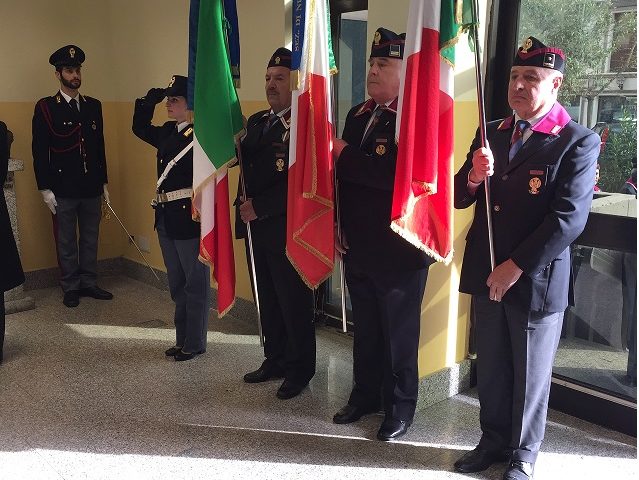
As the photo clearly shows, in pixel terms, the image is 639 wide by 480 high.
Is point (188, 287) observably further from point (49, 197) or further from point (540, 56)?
point (540, 56)

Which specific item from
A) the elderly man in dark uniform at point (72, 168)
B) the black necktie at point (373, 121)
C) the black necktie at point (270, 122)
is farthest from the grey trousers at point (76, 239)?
the black necktie at point (373, 121)

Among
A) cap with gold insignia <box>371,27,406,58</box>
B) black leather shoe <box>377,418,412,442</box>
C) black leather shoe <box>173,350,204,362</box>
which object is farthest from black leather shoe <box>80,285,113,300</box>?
cap with gold insignia <box>371,27,406,58</box>

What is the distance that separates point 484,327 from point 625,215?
2.43ft

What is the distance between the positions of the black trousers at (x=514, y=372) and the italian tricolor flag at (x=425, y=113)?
394 millimetres

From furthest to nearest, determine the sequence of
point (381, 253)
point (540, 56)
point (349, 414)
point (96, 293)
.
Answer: point (96, 293), point (349, 414), point (381, 253), point (540, 56)

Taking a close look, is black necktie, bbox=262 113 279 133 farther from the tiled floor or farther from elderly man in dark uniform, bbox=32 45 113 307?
elderly man in dark uniform, bbox=32 45 113 307

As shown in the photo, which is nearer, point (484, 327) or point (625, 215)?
point (484, 327)

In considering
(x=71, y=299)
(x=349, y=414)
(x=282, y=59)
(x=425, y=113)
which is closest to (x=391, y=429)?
(x=349, y=414)

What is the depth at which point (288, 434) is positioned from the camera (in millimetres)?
2818

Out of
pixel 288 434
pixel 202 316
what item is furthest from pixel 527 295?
pixel 202 316

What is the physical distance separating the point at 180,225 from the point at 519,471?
6.22 ft

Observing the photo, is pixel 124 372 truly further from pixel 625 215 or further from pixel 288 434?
pixel 625 215

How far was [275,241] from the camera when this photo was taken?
10.1ft

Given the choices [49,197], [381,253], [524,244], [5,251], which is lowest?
[5,251]
